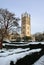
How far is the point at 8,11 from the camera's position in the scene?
4822 cm

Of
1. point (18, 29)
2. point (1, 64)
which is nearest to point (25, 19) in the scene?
point (18, 29)

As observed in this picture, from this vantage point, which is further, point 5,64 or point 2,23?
point 2,23

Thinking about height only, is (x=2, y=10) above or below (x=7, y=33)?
above

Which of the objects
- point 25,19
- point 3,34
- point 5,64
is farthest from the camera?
point 25,19

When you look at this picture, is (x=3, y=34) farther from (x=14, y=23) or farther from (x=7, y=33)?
(x=14, y=23)

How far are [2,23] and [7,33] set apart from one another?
313 centimetres

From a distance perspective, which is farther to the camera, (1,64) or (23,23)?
(23,23)

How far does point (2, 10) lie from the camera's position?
47.6m

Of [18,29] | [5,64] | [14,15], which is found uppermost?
[14,15]

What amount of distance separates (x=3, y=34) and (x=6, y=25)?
2.52 m

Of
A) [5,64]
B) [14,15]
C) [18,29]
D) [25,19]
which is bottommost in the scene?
[5,64]

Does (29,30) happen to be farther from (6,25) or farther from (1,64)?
(1,64)

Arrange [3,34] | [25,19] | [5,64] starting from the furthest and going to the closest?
[25,19]
[3,34]
[5,64]

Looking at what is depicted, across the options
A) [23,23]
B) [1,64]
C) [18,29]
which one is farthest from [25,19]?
[1,64]
